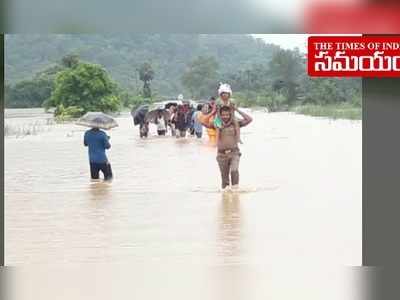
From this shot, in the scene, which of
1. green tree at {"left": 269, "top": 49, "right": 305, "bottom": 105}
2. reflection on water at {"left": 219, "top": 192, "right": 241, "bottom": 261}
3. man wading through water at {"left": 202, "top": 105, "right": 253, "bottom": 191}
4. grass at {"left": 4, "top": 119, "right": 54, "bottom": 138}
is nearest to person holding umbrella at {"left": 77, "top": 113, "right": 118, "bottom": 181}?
grass at {"left": 4, "top": 119, "right": 54, "bottom": 138}

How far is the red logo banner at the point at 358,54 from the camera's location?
678cm

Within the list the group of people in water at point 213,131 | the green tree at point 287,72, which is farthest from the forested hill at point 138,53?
the group of people in water at point 213,131

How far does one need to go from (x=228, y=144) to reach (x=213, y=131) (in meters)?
0.18

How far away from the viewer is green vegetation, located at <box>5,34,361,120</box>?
714 cm

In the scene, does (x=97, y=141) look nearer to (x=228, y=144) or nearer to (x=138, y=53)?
(x=138, y=53)

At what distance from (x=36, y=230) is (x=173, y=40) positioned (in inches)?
80.6

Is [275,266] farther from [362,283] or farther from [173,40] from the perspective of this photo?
[173,40]

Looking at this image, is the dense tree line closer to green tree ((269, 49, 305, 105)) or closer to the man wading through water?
green tree ((269, 49, 305, 105))

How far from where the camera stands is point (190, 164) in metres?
7.29

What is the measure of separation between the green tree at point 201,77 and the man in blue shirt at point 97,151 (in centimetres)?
87

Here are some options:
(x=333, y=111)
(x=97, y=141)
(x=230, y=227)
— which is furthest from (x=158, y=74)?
(x=333, y=111)

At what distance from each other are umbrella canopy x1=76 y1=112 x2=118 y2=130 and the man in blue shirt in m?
0.05

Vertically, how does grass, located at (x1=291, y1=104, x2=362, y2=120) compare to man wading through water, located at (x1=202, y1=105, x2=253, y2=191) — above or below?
above

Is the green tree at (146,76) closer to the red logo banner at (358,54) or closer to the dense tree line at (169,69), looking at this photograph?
the dense tree line at (169,69)
